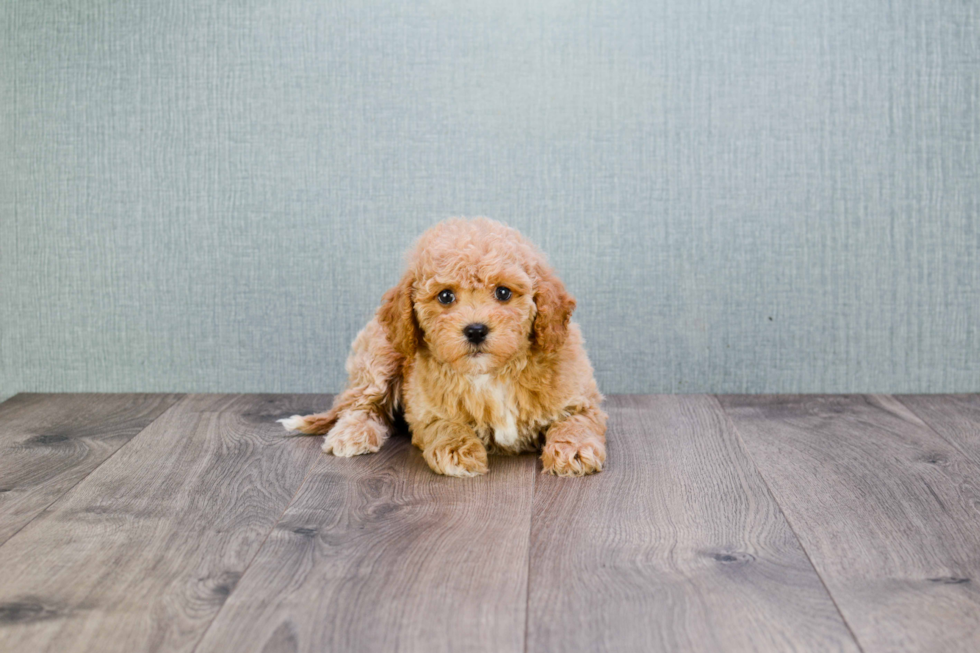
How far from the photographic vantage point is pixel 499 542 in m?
1.83

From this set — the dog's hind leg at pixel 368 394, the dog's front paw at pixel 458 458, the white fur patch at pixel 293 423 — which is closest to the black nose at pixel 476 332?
the dog's front paw at pixel 458 458

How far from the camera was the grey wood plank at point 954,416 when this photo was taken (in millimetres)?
2525

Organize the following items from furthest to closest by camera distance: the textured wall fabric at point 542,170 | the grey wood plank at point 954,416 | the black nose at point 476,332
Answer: the textured wall fabric at point 542,170
the grey wood plank at point 954,416
the black nose at point 476,332

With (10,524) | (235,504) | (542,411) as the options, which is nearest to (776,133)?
(542,411)

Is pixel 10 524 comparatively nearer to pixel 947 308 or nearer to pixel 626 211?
pixel 626 211

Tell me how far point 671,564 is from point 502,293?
79 cm

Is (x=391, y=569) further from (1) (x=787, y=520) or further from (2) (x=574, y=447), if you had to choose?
(1) (x=787, y=520)

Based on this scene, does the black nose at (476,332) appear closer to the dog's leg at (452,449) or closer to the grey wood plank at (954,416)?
the dog's leg at (452,449)

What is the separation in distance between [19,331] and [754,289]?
102 inches

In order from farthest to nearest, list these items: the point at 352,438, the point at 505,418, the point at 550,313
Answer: the point at 352,438 < the point at 505,418 < the point at 550,313

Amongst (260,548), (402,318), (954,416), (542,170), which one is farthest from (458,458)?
(954,416)

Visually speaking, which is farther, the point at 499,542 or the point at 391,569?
the point at 499,542

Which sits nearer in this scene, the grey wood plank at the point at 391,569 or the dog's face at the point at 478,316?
the grey wood plank at the point at 391,569

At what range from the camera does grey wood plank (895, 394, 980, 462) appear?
253cm
